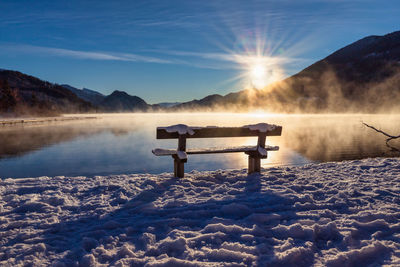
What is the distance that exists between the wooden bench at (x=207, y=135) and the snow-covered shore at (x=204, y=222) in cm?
Result: 75

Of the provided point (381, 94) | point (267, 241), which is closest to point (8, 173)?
point (267, 241)

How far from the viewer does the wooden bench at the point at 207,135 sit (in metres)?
7.70

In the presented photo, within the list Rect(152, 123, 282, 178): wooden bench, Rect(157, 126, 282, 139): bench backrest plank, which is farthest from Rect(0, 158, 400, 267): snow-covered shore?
Rect(157, 126, 282, 139): bench backrest plank

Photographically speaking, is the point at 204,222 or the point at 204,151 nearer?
the point at 204,222

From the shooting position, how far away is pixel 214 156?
18.6 metres

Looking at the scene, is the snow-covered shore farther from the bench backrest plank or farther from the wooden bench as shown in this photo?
the bench backrest plank

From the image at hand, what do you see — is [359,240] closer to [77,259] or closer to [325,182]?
[325,182]

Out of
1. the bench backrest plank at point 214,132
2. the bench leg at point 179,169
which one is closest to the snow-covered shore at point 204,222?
the bench leg at point 179,169

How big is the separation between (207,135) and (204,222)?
3.51 m

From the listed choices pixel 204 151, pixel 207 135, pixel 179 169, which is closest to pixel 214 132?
pixel 207 135

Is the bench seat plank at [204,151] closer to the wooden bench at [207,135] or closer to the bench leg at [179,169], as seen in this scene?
the wooden bench at [207,135]

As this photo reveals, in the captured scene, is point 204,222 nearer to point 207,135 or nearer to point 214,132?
point 207,135

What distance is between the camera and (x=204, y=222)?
4.83m

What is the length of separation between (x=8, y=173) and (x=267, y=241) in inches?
531
